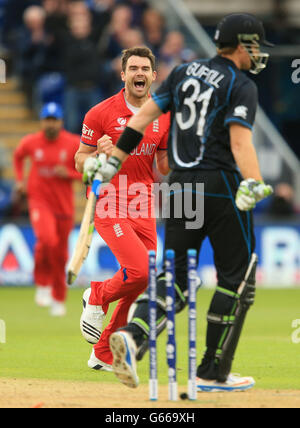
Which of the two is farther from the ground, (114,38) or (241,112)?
(114,38)

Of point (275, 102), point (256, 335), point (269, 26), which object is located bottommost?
point (256, 335)

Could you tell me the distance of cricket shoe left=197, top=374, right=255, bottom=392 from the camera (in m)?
6.65

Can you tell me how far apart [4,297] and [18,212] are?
2.11 metres

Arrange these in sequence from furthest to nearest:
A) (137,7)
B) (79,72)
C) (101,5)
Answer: (137,7) → (101,5) → (79,72)

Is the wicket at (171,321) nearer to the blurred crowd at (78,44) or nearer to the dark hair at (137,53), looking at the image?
the dark hair at (137,53)

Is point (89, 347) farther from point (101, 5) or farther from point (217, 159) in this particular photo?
point (101, 5)

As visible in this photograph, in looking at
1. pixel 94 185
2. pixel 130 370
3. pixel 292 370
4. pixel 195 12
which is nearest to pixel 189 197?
pixel 94 185

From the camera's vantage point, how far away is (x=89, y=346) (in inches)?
383

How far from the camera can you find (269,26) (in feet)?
74.2

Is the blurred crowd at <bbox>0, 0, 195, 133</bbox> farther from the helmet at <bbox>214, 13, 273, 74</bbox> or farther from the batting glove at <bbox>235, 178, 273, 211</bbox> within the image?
the batting glove at <bbox>235, 178, 273, 211</bbox>

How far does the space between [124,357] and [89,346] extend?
377 cm
